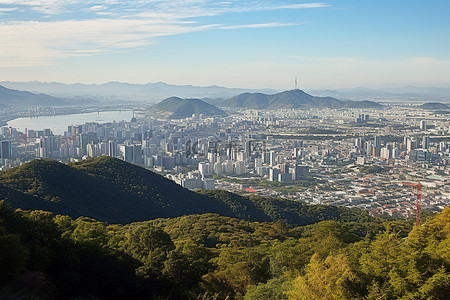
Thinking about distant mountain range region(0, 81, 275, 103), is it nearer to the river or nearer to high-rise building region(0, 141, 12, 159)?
the river

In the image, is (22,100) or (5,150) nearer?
(5,150)

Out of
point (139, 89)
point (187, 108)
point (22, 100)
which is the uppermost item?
point (139, 89)

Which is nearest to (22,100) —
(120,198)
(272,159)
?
(272,159)

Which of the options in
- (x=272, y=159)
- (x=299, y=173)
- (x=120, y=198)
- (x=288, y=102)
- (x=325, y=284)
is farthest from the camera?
(x=288, y=102)

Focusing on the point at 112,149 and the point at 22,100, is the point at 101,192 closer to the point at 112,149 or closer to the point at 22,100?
the point at 112,149

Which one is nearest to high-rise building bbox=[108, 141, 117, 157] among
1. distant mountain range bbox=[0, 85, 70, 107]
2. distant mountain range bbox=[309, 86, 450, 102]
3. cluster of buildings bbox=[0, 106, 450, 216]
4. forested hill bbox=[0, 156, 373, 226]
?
cluster of buildings bbox=[0, 106, 450, 216]

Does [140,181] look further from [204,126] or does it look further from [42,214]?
[204,126]
